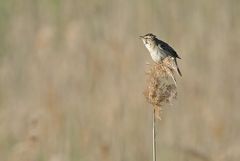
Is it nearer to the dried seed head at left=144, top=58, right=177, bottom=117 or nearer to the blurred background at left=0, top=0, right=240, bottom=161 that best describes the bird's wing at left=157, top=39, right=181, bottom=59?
the dried seed head at left=144, top=58, right=177, bottom=117

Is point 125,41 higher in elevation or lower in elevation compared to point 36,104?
higher

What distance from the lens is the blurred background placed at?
19.6 feet

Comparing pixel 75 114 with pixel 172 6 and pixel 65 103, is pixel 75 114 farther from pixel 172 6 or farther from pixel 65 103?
pixel 172 6

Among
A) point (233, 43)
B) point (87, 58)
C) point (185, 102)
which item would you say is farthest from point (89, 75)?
point (233, 43)

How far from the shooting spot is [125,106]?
614cm

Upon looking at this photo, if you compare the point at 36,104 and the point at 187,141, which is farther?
the point at 36,104

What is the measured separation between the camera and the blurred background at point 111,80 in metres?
5.98

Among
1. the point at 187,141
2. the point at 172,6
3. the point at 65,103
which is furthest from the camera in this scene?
the point at 172,6

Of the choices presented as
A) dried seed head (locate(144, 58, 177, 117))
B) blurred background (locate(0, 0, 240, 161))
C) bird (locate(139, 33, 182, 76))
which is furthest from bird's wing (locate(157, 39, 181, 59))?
blurred background (locate(0, 0, 240, 161))

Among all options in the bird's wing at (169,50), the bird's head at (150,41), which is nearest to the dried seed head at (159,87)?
the bird's wing at (169,50)

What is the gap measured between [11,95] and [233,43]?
187cm

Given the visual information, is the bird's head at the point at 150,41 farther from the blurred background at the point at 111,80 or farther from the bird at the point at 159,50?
the blurred background at the point at 111,80

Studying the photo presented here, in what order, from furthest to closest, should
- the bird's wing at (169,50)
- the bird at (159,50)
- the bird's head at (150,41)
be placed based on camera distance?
the bird's head at (150,41), the bird's wing at (169,50), the bird at (159,50)

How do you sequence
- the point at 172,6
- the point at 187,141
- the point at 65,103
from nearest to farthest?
the point at 187,141
the point at 65,103
the point at 172,6
